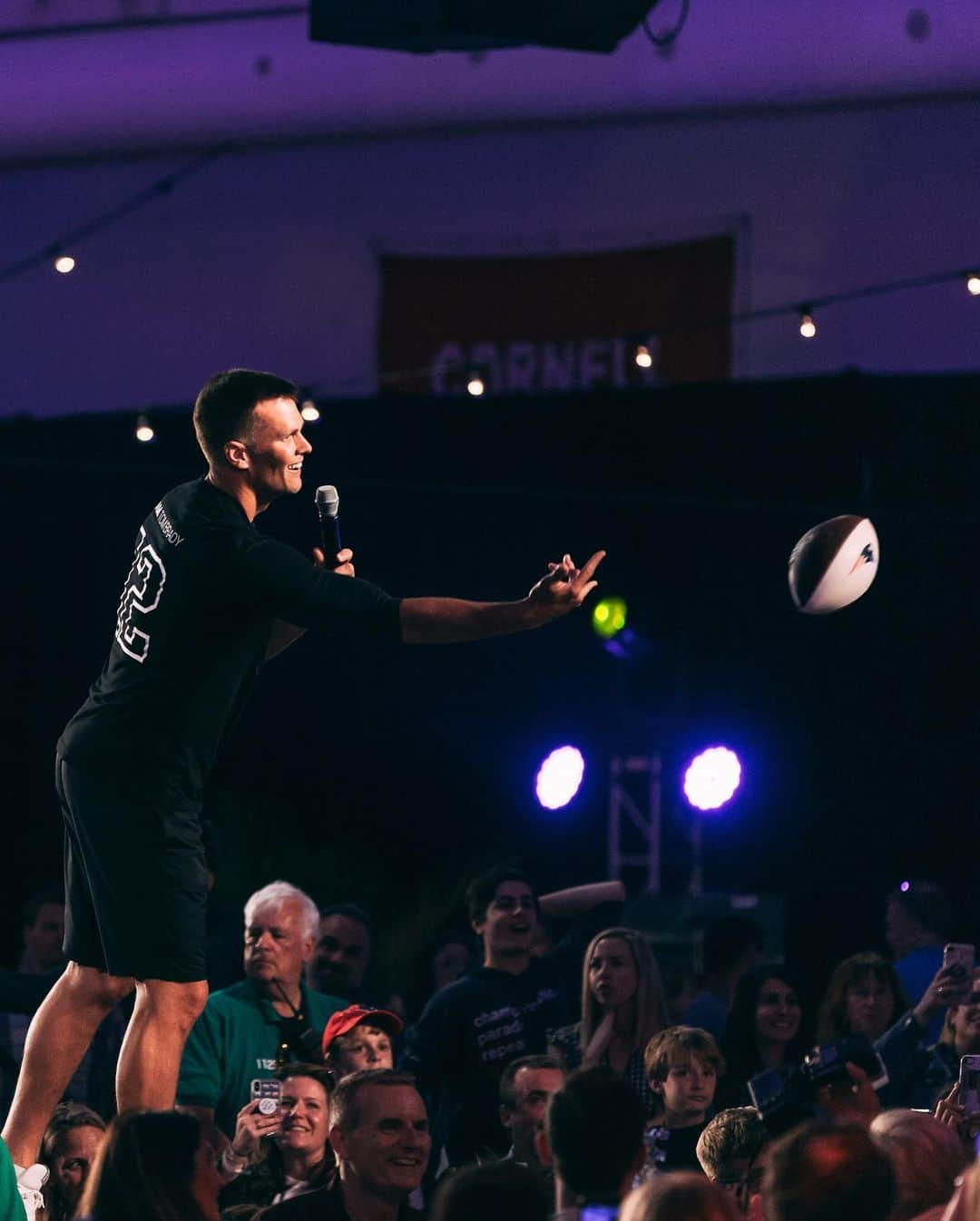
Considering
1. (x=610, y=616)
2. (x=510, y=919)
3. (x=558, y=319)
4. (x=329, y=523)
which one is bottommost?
(x=510, y=919)

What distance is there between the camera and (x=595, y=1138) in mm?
3441

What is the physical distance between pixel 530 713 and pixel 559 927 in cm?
144

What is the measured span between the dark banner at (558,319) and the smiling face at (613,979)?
415 centimetres

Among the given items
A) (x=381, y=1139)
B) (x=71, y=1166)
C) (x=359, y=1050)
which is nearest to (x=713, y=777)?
(x=359, y=1050)

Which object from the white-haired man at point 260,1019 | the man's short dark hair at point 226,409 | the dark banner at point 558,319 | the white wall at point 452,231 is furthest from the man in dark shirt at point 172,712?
the white wall at point 452,231

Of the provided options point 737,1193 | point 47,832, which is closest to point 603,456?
point 47,832

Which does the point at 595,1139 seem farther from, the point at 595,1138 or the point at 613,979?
the point at 613,979

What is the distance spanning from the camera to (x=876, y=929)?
1004cm

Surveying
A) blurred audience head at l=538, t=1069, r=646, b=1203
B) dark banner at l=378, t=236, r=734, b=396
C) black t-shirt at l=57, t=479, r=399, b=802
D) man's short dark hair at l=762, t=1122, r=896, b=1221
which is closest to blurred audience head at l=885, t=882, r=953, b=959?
dark banner at l=378, t=236, r=734, b=396

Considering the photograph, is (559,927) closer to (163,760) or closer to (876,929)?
(876,929)

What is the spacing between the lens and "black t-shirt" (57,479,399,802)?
417 centimetres

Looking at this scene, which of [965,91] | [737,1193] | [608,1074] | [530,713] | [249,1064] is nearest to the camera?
[608,1074]

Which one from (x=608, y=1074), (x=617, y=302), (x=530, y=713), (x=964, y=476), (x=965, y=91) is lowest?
(x=608, y=1074)

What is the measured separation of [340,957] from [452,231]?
453cm
